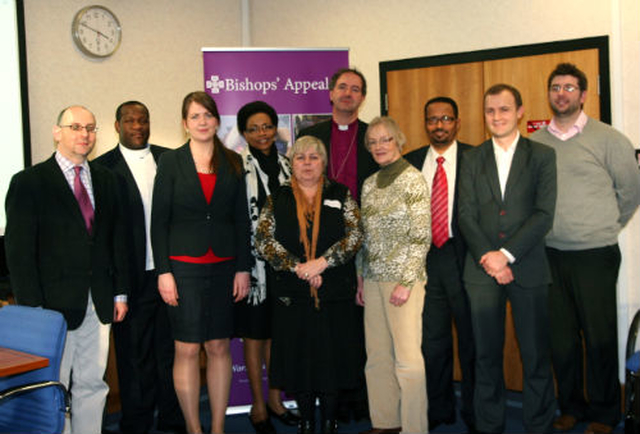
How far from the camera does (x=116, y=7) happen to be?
4691 millimetres

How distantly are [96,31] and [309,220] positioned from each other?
2553mm

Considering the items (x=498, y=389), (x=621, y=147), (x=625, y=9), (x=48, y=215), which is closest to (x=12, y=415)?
(x=48, y=215)

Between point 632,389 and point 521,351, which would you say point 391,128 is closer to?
point 521,351

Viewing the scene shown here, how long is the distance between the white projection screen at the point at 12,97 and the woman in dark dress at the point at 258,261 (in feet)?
5.12

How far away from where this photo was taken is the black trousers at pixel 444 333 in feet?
10.8

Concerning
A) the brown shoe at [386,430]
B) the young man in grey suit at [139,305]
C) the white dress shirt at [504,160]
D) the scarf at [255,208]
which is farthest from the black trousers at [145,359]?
the white dress shirt at [504,160]

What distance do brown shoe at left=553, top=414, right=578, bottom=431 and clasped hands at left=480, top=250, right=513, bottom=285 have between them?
0.99 metres

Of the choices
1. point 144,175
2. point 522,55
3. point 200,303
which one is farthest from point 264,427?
point 522,55

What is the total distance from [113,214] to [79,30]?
2053 millimetres

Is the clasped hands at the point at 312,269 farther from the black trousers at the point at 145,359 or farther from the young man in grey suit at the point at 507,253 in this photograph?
the black trousers at the point at 145,359

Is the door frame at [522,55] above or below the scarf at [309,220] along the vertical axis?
above

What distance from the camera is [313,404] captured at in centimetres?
312

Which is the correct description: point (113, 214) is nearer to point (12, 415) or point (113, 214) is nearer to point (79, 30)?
point (12, 415)

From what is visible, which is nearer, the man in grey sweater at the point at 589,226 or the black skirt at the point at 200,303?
the black skirt at the point at 200,303
